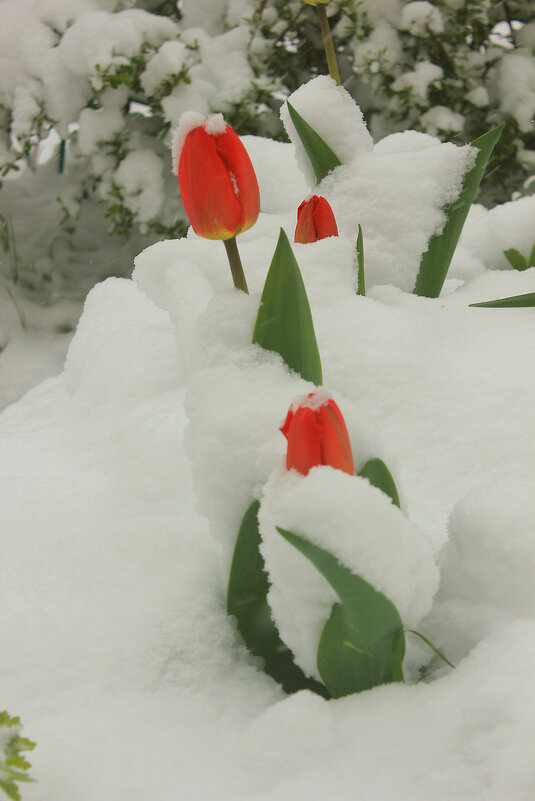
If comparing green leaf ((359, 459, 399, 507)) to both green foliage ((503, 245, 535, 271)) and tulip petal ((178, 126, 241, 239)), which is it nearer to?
tulip petal ((178, 126, 241, 239))

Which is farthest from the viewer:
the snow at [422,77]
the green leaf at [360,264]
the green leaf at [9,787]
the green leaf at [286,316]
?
the snow at [422,77]

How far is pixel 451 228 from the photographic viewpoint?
1.15 metres

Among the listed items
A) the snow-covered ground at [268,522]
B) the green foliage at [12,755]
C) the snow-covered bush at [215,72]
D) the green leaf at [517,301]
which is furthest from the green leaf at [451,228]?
the snow-covered bush at [215,72]

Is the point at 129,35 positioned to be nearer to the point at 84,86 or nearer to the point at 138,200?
the point at 84,86

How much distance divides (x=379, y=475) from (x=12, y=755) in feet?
1.18

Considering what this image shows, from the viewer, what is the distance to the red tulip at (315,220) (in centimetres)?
105

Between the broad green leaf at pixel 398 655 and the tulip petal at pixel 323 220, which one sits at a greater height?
the tulip petal at pixel 323 220

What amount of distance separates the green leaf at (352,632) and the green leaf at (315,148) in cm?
79

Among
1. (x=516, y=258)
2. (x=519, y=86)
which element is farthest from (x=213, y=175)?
(x=519, y=86)

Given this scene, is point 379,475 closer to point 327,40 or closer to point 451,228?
point 451,228

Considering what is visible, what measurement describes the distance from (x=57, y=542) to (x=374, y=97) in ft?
8.50

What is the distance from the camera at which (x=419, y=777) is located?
1.70 feet

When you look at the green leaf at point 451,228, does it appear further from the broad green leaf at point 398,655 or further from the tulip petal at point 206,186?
the broad green leaf at point 398,655

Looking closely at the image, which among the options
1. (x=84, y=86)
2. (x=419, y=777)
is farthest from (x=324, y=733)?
(x=84, y=86)
